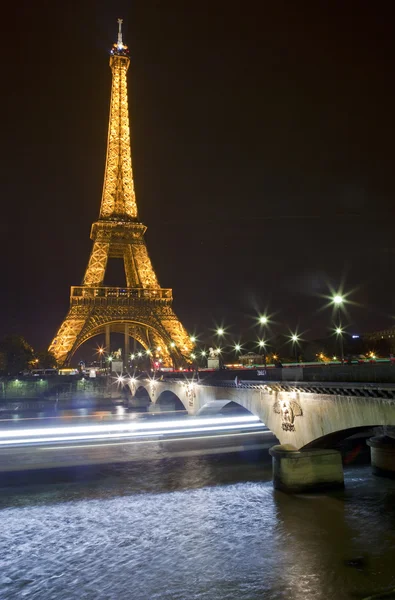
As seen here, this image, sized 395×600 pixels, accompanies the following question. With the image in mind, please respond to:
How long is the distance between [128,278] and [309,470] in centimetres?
7776

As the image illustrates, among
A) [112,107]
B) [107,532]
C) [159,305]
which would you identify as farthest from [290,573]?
[112,107]

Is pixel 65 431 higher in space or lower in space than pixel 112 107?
lower

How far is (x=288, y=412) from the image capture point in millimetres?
21875

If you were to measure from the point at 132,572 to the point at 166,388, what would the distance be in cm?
3634

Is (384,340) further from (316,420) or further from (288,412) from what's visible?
(316,420)

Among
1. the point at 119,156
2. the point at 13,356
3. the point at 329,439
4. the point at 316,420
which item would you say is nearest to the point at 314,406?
the point at 316,420

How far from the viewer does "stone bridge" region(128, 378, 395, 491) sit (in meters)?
16.4

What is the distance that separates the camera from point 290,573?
13.5m

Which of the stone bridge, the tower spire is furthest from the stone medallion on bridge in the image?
the tower spire

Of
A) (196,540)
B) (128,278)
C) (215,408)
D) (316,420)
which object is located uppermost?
(128,278)

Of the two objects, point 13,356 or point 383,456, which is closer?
point 383,456

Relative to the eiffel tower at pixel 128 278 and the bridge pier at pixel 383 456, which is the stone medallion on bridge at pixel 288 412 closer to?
the bridge pier at pixel 383 456

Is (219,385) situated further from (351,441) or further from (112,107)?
(112,107)

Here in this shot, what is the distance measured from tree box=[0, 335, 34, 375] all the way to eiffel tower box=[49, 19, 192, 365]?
16343mm
